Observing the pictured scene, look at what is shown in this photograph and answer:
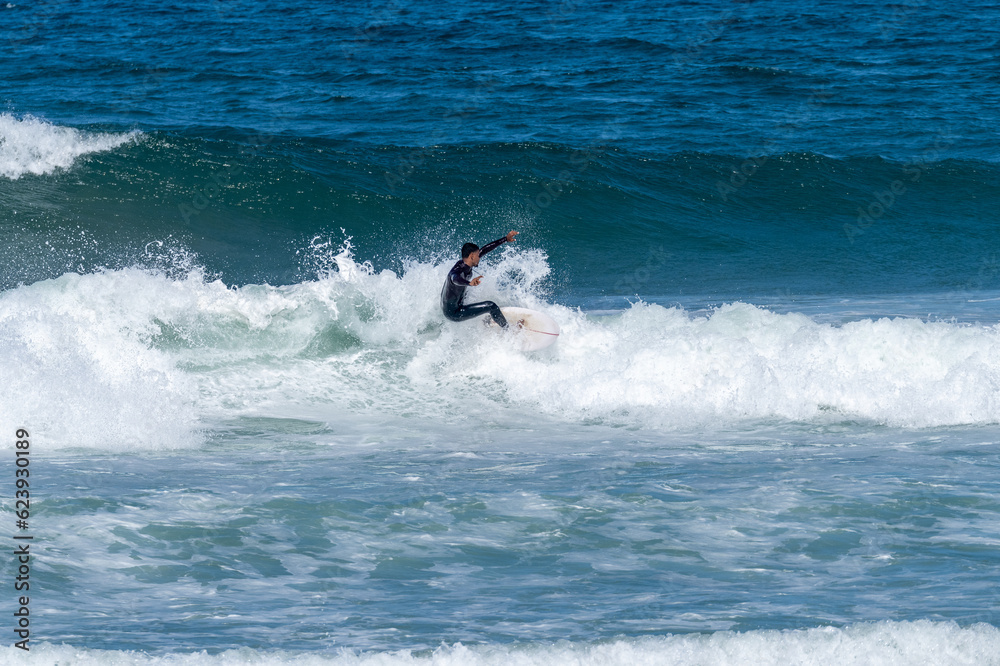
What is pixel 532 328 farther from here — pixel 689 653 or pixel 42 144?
pixel 42 144

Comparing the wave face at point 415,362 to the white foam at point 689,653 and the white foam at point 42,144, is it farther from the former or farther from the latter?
the white foam at point 42,144

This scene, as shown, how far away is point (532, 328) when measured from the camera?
36.1ft

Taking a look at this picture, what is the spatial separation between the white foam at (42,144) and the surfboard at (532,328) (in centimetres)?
1157

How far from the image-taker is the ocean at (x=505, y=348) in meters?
5.25

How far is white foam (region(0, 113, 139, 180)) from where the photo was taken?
18125 mm

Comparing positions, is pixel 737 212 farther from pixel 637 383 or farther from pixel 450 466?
pixel 450 466

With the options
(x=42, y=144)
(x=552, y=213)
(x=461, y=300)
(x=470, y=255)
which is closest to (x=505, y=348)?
(x=461, y=300)

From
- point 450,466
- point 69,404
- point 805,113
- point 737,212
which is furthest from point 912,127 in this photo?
point 69,404

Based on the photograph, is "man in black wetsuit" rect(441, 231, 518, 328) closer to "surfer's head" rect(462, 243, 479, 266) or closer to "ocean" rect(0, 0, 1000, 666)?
"surfer's head" rect(462, 243, 479, 266)

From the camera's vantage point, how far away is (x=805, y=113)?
22.3 m

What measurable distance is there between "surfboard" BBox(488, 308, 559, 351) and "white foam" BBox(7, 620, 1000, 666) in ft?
21.1

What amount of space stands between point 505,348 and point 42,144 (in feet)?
41.4

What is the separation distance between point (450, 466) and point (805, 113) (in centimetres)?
1744

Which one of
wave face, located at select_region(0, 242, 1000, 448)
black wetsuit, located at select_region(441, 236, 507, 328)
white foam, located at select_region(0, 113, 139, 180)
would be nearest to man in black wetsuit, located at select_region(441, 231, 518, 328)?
black wetsuit, located at select_region(441, 236, 507, 328)
